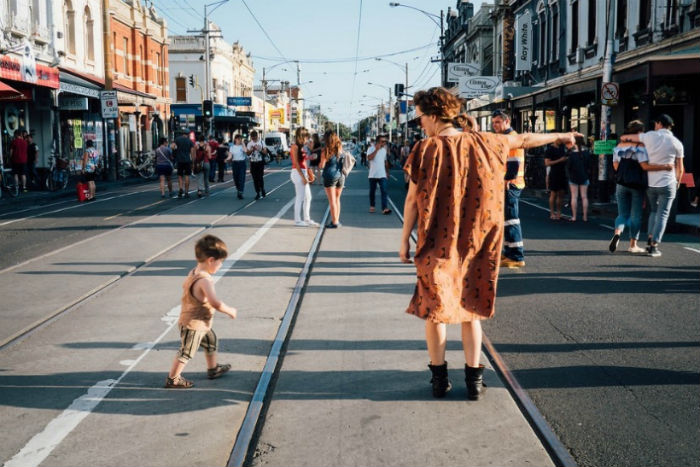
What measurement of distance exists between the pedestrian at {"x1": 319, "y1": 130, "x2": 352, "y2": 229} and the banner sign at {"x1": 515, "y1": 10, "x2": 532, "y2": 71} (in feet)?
74.2

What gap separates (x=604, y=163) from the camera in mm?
18594

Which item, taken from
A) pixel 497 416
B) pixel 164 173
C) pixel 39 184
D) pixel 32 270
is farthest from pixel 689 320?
pixel 39 184

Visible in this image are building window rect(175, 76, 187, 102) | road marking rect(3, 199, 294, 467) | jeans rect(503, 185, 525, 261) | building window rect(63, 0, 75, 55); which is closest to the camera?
road marking rect(3, 199, 294, 467)

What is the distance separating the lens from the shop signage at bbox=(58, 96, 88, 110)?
28.9 metres

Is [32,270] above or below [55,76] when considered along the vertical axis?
below

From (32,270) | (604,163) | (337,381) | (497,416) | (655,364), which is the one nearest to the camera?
(497,416)

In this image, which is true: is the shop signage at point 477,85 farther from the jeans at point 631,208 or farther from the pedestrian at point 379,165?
the jeans at point 631,208

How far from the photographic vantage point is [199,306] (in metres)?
4.61

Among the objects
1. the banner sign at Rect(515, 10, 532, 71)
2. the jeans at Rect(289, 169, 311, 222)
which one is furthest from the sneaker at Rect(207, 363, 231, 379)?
the banner sign at Rect(515, 10, 532, 71)

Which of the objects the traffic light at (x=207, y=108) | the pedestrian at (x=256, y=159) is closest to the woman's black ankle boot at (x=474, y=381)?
the pedestrian at (x=256, y=159)

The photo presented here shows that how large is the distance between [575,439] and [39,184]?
23381 millimetres

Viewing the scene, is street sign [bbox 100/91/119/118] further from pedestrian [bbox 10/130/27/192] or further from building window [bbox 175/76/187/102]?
building window [bbox 175/76/187/102]

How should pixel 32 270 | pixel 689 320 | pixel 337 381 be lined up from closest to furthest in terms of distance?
pixel 337 381
pixel 689 320
pixel 32 270

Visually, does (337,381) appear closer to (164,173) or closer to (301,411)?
(301,411)
